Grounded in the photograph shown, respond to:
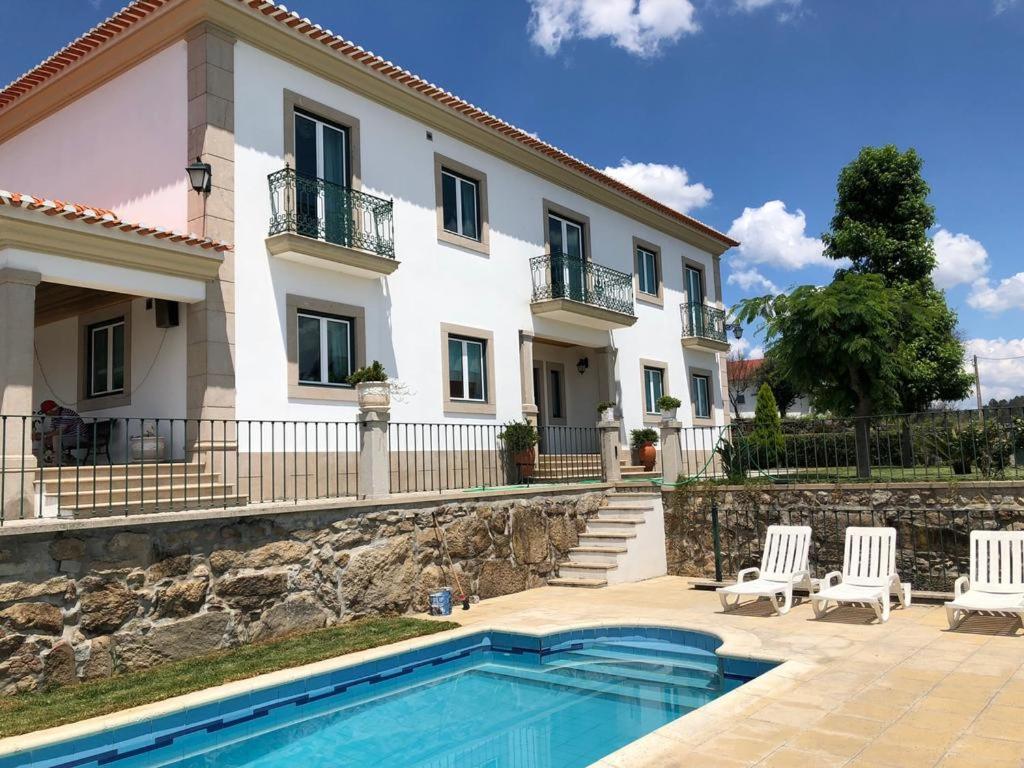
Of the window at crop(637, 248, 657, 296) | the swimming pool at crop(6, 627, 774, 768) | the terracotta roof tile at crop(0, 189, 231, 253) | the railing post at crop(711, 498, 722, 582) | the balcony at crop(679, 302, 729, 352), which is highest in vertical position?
the window at crop(637, 248, 657, 296)

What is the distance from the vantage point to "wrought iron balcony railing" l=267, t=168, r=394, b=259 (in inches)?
479

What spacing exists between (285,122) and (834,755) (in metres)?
11.5

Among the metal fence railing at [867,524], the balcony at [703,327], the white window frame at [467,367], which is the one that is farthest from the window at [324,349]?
the balcony at [703,327]

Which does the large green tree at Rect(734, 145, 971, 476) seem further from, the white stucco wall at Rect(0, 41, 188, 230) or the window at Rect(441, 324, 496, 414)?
the white stucco wall at Rect(0, 41, 188, 230)

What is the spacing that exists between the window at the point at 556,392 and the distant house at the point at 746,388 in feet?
102

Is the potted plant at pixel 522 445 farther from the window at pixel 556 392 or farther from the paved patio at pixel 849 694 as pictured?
the paved patio at pixel 849 694

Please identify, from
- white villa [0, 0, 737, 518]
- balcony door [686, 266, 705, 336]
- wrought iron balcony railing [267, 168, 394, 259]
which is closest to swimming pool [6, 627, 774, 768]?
white villa [0, 0, 737, 518]

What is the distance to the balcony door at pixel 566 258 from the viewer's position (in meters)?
17.6

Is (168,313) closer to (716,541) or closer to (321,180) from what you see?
(321,180)

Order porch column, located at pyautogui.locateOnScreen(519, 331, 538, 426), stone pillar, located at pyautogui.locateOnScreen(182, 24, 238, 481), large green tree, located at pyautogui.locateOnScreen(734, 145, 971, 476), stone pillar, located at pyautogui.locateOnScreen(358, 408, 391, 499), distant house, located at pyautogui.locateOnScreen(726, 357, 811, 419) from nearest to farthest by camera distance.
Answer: stone pillar, located at pyautogui.locateOnScreen(358, 408, 391, 499)
stone pillar, located at pyautogui.locateOnScreen(182, 24, 238, 481)
large green tree, located at pyautogui.locateOnScreen(734, 145, 971, 476)
porch column, located at pyautogui.locateOnScreen(519, 331, 538, 426)
distant house, located at pyautogui.locateOnScreen(726, 357, 811, 419)

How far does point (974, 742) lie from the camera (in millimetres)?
4969

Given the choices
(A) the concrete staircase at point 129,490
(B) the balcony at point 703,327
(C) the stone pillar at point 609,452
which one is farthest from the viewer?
(B) the balcony at point 703,327

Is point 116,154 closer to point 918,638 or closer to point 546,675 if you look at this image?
point 546,675

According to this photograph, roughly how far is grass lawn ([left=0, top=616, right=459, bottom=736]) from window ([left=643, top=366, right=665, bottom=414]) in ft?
40.4
